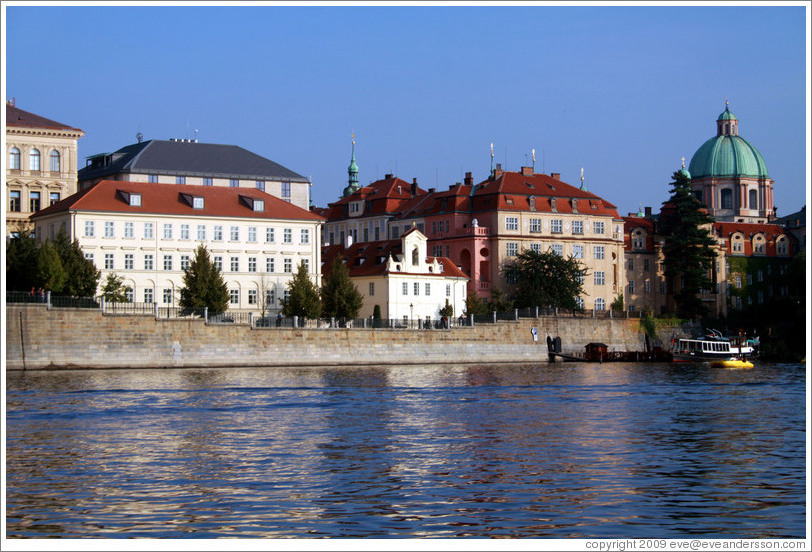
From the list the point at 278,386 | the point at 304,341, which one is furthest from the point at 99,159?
the point at 278,386

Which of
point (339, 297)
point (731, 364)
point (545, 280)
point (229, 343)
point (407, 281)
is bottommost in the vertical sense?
point (731, 364)

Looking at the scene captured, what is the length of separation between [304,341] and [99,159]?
126 feet

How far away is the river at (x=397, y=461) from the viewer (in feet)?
83.2

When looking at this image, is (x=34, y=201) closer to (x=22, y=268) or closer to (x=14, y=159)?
(x=14, y=159)

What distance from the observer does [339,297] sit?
88.0 meters

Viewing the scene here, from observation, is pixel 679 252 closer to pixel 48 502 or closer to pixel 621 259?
pixel 621 259

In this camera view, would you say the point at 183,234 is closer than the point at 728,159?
Yes

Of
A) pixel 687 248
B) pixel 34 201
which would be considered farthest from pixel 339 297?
pixel 687 248

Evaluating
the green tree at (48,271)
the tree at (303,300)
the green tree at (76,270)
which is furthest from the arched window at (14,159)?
the tree at (303,300)

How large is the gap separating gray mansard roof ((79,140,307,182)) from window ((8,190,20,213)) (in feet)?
40.0

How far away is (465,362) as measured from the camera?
89562mm

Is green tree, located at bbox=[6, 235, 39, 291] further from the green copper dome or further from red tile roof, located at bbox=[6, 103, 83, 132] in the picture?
the green copper dome

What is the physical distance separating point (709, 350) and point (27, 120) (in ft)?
173

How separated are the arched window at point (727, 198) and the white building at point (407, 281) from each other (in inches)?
2360
